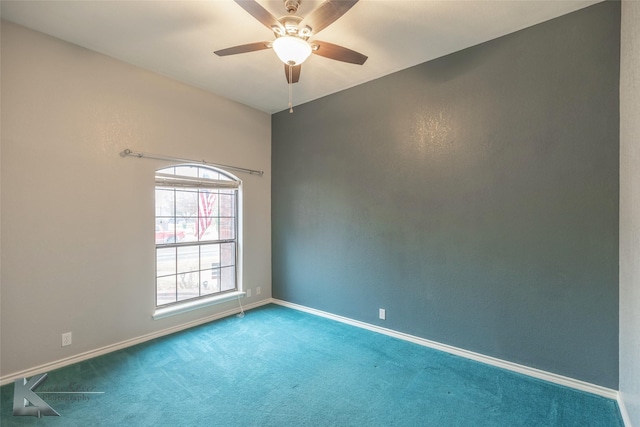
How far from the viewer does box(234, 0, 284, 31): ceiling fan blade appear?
1676mm

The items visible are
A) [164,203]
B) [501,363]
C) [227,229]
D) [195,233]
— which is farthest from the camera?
[227,229]

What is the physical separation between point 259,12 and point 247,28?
2.40 ft

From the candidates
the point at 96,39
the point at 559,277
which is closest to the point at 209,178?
the point at 96,39

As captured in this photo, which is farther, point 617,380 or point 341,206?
point 341,206

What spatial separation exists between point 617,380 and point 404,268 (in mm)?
1741

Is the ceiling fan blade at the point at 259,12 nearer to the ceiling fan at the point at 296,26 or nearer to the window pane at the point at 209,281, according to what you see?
the ceiling fan at the point at 296,26

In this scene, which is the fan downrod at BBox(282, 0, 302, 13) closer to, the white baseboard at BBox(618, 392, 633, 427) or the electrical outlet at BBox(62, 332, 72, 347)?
the electrical outlet at BBox(62, 332, 72, 347)

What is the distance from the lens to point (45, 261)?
2443mm

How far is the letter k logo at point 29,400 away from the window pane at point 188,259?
1463mm

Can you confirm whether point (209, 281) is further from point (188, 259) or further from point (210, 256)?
point (188, 259)

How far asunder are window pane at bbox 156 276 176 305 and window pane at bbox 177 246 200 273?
15 cm

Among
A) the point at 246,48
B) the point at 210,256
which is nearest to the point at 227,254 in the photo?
the point at 210,256

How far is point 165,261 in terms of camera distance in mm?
3324

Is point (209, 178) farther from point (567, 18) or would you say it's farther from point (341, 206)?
point (567, 18)
